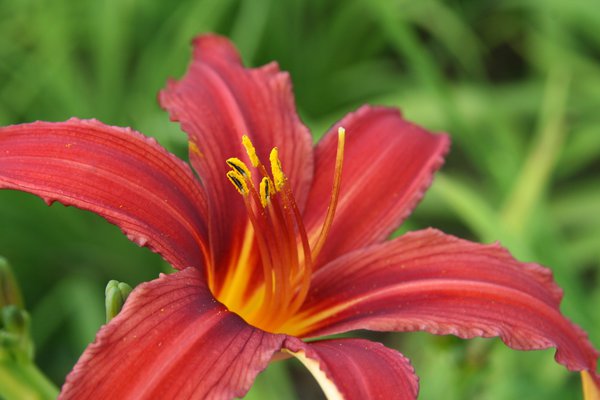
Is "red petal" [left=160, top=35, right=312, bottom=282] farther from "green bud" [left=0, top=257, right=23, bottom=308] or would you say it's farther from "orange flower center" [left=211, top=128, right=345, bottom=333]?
"green bud" [left=0, top=257, right=23, bottom=308]

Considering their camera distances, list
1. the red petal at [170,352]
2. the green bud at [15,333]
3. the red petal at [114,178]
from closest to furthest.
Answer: the red petal at [170,352] < the red petal at [114,178] < the green bud at [15,333]

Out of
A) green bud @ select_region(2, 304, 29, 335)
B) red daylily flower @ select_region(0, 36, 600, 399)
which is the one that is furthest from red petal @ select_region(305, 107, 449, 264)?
green bud @ select_region(2, 304, 29, 335)

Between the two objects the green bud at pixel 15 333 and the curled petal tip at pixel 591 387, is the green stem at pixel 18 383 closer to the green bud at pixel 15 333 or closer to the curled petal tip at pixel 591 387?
the green bud at pixel 15 333

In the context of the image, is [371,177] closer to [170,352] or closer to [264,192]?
[264,192]

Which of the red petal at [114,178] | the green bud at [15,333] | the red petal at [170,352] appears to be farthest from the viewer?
the green bud at [15,333]

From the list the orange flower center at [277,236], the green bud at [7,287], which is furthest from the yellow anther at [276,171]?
the green bud at [7,287]

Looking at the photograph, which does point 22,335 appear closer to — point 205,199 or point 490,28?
point 205,199

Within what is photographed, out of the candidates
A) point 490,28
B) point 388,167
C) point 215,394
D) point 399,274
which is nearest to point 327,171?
point 388,167

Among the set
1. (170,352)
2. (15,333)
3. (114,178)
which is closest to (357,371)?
(170,352)
